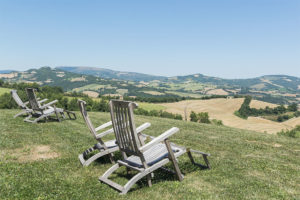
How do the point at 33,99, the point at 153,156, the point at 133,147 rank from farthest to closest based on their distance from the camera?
the point at 33,99 < the point at 153,156 < the point at 133,147

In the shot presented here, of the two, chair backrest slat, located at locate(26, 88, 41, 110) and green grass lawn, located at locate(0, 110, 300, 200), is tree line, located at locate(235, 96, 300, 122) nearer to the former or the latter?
chair backrest slat, located at locate(26, 88, 41, 110)

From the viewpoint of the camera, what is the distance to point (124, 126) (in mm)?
4797

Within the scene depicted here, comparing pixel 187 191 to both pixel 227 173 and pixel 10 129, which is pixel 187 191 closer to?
pixel 227 173

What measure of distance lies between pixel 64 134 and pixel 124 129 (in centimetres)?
617

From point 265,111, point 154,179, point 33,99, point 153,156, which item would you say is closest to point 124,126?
point 153,156

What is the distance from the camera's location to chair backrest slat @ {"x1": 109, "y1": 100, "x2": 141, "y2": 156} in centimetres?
452

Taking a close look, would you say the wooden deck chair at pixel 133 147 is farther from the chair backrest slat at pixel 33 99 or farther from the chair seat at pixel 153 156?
the chair backrest slat at pixel 33 99

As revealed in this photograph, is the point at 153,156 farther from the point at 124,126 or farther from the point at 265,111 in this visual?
the point at 265,111

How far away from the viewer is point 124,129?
4.82 m

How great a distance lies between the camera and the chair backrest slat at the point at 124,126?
4523mm

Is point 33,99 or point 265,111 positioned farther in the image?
point 265,111

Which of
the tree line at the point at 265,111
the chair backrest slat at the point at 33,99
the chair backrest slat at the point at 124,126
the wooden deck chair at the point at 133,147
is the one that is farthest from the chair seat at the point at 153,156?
the tree line at the point at 265,111

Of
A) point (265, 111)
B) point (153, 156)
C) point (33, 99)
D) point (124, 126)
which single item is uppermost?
point (124, 126)

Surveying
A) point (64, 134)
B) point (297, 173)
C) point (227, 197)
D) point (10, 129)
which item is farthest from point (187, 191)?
point (10, 129)
